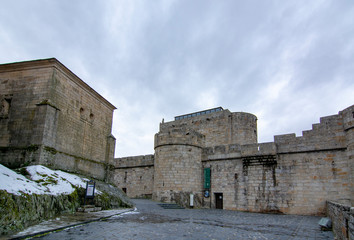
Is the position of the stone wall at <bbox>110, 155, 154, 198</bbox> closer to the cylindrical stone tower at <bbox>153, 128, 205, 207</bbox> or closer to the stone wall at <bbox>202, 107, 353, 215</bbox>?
the cylindrical stone tower at <bbox>153, 128, 205, 207</bbox>

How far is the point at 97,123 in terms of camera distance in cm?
1856

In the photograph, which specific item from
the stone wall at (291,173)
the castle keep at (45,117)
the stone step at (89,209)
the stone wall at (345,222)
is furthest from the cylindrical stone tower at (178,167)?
the stone wall at (345,222)

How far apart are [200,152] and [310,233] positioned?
12.6 metres

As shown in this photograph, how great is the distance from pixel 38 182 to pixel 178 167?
36.3 feet

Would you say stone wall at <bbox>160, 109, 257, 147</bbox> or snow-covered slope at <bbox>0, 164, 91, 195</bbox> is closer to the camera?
snow-covered slope at <bbox>0, 164, 91, 195</bbox>

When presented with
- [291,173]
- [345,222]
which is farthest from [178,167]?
[345,222]

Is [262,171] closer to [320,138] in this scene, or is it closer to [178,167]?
[320,138]

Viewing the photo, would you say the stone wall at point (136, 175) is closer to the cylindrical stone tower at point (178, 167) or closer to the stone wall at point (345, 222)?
the cylindrical stone tower at point (178, 167)

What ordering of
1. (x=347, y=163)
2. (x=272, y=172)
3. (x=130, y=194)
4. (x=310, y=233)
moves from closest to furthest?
(x=310, y=233) < (x=347, y=163) < (x=272, y=172) < (x=130, y=194)

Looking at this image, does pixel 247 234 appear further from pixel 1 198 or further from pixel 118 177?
pixel 118 177

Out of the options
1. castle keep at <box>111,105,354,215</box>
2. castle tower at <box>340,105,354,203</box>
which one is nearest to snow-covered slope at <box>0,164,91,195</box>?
castle keep at <box>111,105,354,215</box>

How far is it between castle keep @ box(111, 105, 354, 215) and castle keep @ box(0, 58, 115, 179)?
16.7 ft

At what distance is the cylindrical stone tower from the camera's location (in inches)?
759

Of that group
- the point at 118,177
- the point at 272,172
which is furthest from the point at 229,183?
the point at 118,177
